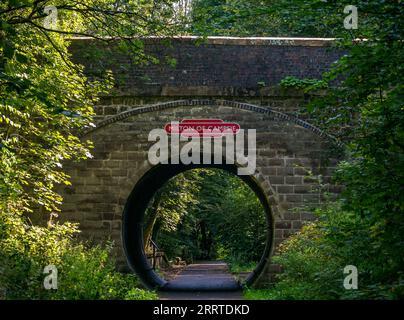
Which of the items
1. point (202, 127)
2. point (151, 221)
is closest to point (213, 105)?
point (202, 127)

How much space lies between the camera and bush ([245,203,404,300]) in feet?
18.0

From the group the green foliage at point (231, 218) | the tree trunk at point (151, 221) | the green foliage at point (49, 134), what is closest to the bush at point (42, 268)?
the green foliage at point (49, 134)

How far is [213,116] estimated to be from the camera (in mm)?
13016

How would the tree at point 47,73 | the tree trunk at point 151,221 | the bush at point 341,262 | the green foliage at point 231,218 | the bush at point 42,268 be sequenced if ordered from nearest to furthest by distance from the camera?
the bush at point 341,262 → the tree at point 47,73 → the bush at point 42,268 → the tree trunk at point 151,221 → the green foliage at point 231,218

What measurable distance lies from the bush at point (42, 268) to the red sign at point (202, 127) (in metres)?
3.92

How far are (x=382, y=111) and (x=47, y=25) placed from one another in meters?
7.79

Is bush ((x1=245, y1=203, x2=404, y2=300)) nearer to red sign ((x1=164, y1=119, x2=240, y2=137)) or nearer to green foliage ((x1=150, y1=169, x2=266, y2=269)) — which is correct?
red sign ((x1=164, y1=119, x2=240, y2=137))

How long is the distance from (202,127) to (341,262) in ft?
20.1

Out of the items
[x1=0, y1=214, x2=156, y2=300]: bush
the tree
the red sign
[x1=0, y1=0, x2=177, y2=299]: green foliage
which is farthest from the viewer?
the red sign

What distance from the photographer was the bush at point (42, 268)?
7.92 meters

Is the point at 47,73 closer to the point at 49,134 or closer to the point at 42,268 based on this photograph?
the point at 49,134

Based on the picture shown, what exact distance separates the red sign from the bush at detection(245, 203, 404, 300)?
347 centimetres

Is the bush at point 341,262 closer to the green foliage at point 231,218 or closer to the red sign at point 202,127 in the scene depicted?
the red sign at point 202,127

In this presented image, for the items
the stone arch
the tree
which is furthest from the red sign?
the tree
